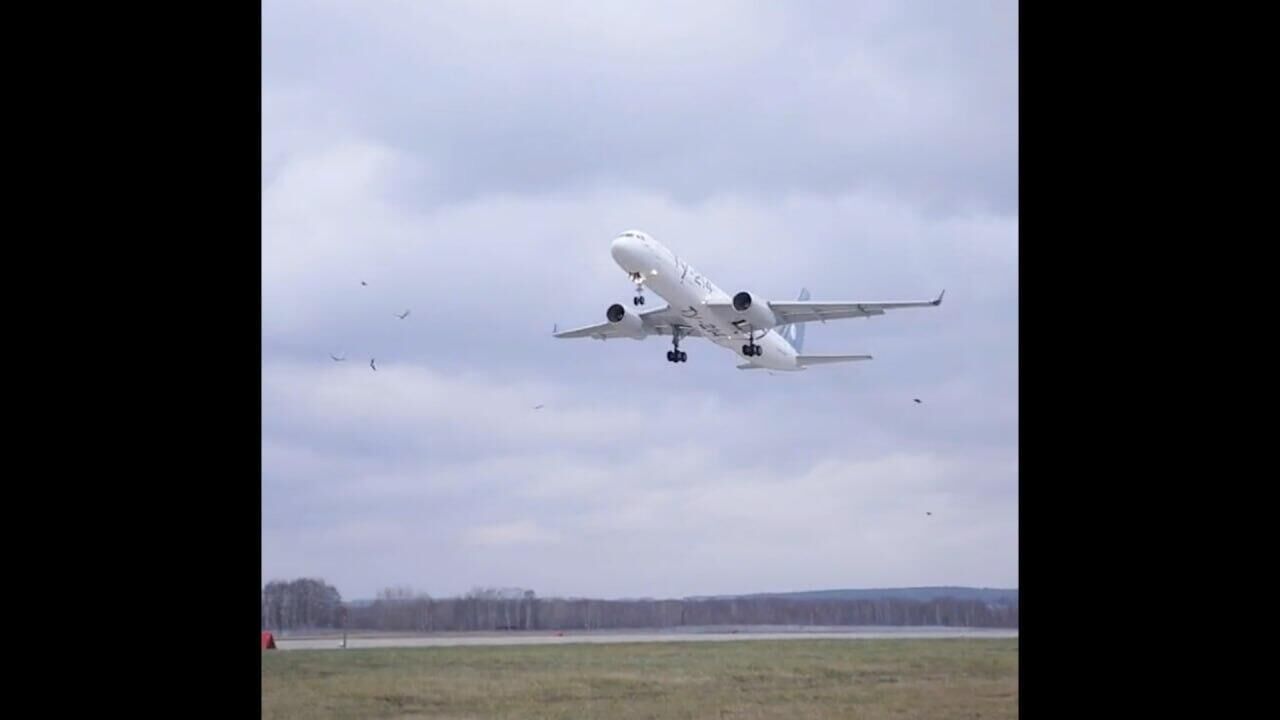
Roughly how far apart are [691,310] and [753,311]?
710 mm

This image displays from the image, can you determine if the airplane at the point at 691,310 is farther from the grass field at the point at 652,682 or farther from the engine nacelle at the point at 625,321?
the grass field at the point at 652,682

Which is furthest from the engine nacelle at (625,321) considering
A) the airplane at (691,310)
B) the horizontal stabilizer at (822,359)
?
the horizontal stabilizer at (822,359)

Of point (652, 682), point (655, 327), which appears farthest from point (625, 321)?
point (652, 682)

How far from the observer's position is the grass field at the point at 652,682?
10.3 meters

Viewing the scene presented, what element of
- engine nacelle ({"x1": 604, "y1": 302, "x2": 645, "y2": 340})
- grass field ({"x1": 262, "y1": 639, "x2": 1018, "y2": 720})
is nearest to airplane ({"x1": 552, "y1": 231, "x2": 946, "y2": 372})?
engine nacelle ({"x1": 604, "y1": 302, "x2": 645, "y2": 340})

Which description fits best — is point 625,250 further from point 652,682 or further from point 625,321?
point 652,682

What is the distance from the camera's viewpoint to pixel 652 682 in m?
12.1

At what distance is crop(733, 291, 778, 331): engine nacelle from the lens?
50.4 ft

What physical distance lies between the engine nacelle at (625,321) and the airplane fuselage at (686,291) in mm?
549
